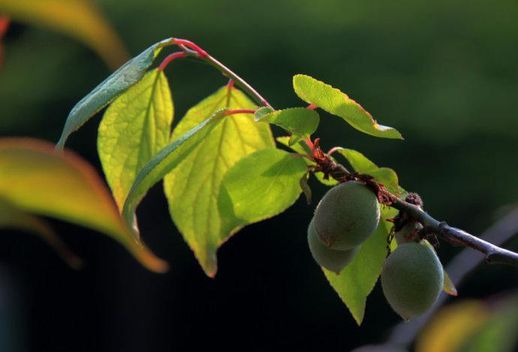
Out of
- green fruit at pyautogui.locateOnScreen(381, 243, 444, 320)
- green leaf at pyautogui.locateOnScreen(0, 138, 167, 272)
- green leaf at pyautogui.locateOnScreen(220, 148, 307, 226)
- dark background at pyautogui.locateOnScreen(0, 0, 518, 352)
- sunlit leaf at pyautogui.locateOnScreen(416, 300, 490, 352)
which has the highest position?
green leaf at pyautogui.locateOnScreen(0, 138, 167, 272)

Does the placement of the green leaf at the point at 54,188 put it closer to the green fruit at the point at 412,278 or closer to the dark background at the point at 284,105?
the green fruit at the point at 412,278

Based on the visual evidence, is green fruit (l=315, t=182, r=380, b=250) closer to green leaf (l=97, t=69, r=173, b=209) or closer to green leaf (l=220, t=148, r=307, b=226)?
green leaf (l=220, t=148, r=307, b=226)

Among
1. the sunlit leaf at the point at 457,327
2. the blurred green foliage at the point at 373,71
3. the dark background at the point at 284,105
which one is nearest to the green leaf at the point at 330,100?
the sunlit leaf at the point at 457,327

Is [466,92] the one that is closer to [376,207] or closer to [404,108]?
[404,108]

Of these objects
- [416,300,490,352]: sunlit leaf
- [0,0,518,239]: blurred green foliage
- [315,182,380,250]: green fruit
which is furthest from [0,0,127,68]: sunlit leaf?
[0,0,518,239]: blurred green foliage

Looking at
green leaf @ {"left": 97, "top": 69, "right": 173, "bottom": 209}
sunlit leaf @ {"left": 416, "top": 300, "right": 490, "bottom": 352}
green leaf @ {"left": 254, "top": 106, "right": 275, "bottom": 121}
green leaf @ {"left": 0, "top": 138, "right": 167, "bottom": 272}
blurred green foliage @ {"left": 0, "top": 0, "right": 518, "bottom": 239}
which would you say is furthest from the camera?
blurred green foliage @ {"left": 0, "top": 0, "right": 518, "bottom": 239}
